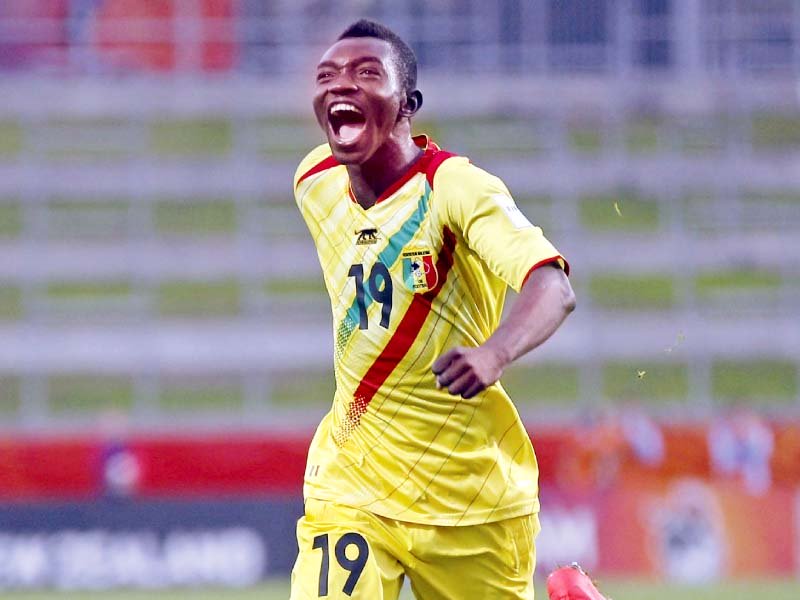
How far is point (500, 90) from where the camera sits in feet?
81.0

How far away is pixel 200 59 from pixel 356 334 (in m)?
20.1

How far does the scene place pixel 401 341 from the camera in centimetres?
561

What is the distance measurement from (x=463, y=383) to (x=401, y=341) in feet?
4.60

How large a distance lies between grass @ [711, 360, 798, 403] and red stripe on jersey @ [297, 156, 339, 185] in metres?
17.6

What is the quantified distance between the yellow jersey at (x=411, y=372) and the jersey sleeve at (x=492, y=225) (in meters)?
0.11

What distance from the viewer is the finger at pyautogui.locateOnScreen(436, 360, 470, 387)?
420 cm

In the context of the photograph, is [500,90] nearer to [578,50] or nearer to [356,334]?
A: [578,50]

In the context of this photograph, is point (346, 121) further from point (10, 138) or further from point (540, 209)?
point (10, 138)

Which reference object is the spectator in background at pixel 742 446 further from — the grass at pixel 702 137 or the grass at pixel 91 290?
the grass at pixel 91 290

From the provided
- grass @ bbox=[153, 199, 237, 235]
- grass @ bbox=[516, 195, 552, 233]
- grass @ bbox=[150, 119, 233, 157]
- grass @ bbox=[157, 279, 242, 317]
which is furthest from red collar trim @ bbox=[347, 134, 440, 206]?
grass @ bbox=[150, 119, 233, 157]

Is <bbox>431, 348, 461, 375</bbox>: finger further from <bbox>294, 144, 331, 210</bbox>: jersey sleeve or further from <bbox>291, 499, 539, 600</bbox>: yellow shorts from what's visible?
<bbox>294, 144, 331, 210</bbox>: jersey sleeve

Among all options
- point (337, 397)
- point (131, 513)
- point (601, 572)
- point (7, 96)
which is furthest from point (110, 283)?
point (337, 397)

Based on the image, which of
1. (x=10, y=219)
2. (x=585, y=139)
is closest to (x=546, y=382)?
(x=585, y=139)

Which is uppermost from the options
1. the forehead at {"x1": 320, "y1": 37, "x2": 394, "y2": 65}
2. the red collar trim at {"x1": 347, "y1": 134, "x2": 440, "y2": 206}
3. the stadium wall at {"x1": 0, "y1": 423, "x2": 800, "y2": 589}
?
the forehead at {"x1": 320, "y1": 37, "x2": 394, "y2": 65}
